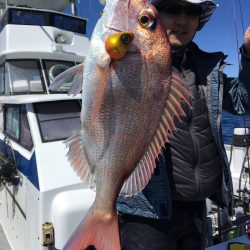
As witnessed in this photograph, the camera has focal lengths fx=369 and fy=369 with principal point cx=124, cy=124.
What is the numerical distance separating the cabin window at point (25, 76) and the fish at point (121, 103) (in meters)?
4.70

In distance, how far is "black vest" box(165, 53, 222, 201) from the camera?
2.19m

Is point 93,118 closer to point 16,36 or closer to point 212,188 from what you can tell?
point 212,188

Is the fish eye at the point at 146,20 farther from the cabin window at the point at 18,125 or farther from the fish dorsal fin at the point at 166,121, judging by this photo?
the cabin window at the point at 18,125

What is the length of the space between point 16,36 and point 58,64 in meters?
0.90

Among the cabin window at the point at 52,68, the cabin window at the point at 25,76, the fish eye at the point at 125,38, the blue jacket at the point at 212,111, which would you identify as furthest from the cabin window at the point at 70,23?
the fish eye at the point at 125,38

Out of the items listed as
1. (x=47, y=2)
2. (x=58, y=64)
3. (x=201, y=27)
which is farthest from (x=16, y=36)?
(x=201, y=27)

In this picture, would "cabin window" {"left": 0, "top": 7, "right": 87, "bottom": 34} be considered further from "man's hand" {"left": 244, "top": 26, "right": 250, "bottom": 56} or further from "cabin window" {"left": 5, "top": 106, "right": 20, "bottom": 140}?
"man's hand" {"left": 244, "top": 26, "right": 250, "bottom": 56}

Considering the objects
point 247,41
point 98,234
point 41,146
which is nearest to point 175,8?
point 247,41

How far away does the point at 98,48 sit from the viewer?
1.59m

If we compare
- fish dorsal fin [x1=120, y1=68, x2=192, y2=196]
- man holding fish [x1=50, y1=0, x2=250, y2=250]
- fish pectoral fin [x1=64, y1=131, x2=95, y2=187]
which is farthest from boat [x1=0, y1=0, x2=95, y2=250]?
fish dorsal fin [x1=120, y1=68, x2=192, y2=196]

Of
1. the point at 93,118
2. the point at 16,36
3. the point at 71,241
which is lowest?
the point at 71,241

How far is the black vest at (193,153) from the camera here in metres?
2.19

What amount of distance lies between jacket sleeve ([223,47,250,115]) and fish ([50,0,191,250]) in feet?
2.03

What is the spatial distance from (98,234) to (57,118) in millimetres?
2924
